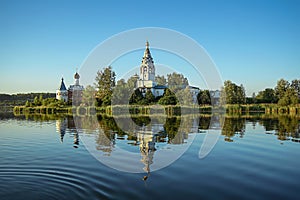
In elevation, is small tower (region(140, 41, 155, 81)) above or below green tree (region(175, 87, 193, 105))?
above

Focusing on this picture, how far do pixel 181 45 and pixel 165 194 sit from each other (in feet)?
37.8

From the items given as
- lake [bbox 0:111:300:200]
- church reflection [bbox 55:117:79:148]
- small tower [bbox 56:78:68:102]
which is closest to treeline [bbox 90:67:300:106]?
small tower [bbox 56:78:68:102]

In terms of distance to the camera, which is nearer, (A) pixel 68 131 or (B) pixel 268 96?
(A) pixel 68 131

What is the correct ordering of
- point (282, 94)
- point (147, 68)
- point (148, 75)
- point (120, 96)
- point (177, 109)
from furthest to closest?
point (148, 75) < point (147, 68) < point (282, 94) < point (120, 96) < point (177, 109)

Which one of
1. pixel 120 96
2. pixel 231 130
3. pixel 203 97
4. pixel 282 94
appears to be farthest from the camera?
pixel 282 94

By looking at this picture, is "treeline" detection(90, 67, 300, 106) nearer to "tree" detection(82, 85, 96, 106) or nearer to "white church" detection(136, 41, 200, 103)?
"tree" detection(82, 85, 96, 106)

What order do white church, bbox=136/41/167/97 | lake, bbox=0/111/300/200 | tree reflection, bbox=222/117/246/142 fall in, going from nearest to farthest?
lake, bbox=0/111/300/200 → tree reflection, bbox=222/117/246/142 → white church, bbox=136/41/167/97

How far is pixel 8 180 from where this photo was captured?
7332mm

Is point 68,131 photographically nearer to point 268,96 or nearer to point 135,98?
point 135,98

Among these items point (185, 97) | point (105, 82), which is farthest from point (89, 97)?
point (185, 97)

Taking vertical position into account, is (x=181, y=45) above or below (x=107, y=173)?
above

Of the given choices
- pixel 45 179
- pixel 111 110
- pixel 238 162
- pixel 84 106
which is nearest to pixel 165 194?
pixel 45 179

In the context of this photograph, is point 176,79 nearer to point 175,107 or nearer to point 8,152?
point 175,107

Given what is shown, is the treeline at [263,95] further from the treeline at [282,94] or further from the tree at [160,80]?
the tree at [160,80]
